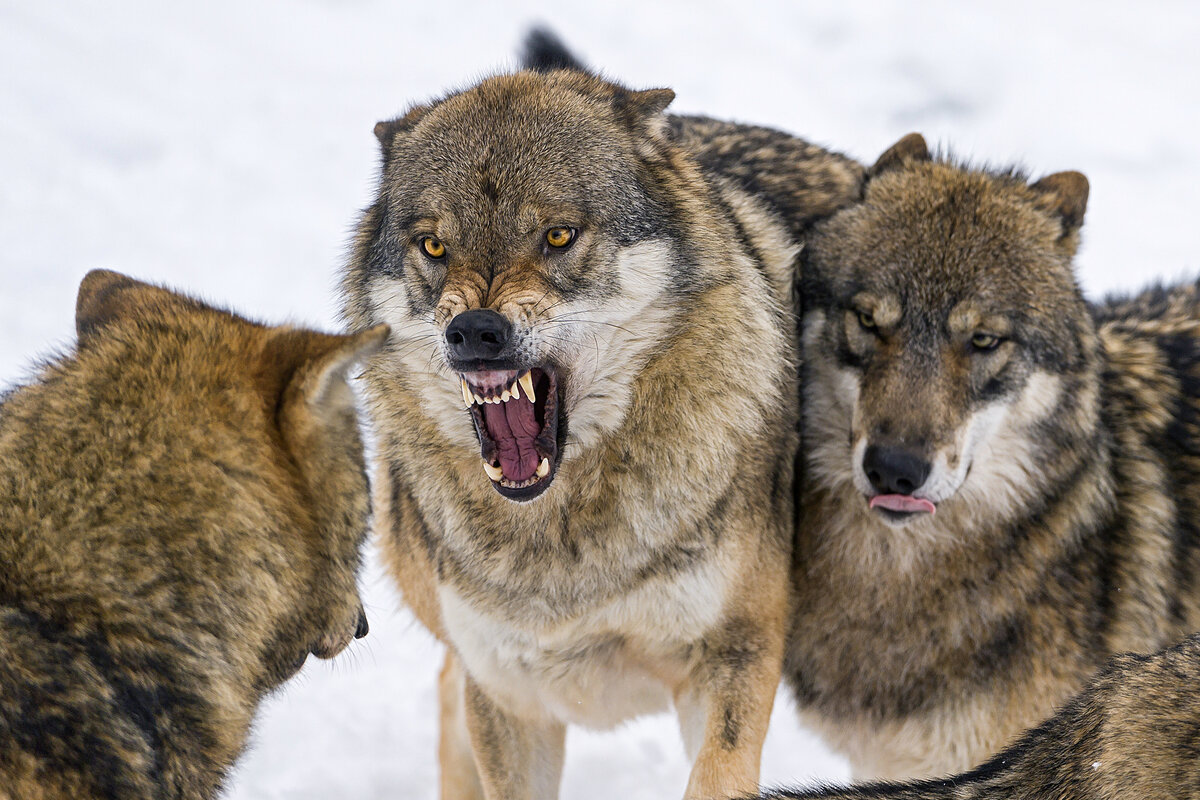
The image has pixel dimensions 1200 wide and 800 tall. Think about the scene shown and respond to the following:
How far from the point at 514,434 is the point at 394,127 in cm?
102

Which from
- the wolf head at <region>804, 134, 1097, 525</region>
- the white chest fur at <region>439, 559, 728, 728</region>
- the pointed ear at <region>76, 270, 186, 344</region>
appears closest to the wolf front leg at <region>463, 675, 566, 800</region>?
the white chest fur at <region>439, 559, 728, 728</region>

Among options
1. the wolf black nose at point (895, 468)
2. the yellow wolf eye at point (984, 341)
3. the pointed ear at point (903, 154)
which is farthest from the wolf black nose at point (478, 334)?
the pointed ear at point (903, 154)

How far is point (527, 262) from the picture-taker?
294 cm

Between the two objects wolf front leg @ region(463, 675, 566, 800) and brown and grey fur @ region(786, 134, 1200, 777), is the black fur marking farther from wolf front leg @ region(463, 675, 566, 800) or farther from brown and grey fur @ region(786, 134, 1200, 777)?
wolf front leg @ region(463, 675, 566, 800)

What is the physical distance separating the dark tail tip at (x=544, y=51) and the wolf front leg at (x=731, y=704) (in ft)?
7.14

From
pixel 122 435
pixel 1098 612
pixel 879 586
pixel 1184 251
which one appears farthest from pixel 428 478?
pixel 1184 251

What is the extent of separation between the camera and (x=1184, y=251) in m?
7.09

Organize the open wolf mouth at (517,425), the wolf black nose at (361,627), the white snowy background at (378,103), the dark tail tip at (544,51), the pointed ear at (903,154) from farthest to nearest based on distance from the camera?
the white snowy background at (378,103)
the dark tail tip at (544,51)
the pointed ear at (903,154)
the open wolf mouth at (517,425)
the wolf black nose at (361,627)

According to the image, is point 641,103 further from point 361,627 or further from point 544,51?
point 361,627

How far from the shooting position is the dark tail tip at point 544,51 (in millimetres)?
4402

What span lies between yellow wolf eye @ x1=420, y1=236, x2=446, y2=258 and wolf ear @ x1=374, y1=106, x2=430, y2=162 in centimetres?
46

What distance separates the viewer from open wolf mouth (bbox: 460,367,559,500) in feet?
9.71

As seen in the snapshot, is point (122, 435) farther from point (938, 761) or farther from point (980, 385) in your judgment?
point (938, 761)

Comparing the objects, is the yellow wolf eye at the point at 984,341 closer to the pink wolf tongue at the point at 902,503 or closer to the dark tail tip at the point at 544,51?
the pink wolf tongue at the point at 902,503
